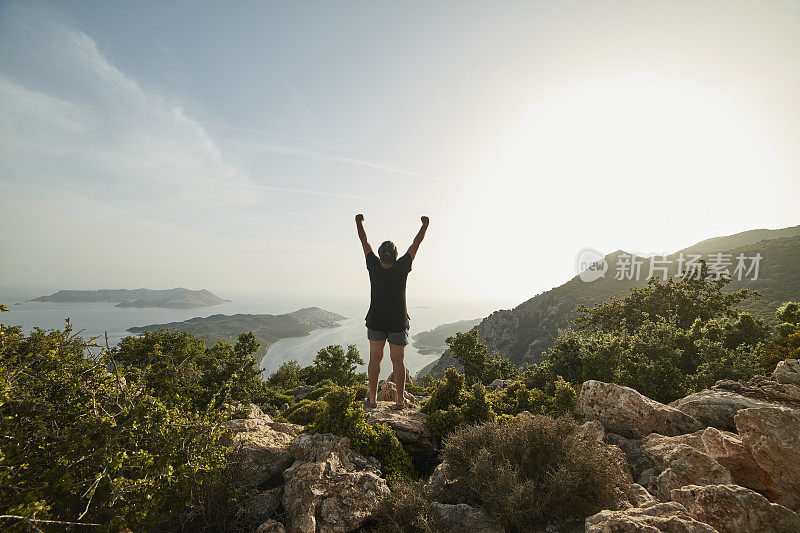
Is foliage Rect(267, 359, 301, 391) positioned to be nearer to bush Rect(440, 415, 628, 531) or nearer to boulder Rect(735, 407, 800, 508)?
bush Rect(440, 415, 628, 531)

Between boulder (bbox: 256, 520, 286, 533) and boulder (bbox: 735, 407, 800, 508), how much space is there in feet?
18.8

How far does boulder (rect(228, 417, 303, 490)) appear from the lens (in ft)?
12.4

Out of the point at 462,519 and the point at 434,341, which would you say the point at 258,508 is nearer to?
the point at 462,519

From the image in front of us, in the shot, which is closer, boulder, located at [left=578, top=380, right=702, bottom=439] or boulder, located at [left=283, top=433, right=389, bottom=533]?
boulder, located at [left=283, top=433, right=389, bottom=533]

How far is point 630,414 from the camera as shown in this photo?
577 cm

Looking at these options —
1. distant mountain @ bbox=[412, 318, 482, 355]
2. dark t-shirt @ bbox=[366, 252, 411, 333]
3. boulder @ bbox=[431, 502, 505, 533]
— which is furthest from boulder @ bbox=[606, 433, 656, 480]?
distant mountain @ bbox=[412, 318, 482, 355]

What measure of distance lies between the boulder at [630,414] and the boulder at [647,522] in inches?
141

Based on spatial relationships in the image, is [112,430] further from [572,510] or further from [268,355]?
[268,355]

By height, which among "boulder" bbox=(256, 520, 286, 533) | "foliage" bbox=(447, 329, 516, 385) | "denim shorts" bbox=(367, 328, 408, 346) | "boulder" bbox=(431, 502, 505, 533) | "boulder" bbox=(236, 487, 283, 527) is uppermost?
"denim shorts" bbox=(367, 328, 408, 346)

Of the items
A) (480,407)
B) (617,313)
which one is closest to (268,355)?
(617,313)

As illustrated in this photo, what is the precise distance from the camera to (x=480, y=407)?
5.59 meters

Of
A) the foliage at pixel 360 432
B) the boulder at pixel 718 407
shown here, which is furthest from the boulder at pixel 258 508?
the boulder at pixel 718 407

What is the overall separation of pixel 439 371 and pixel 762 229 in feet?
676

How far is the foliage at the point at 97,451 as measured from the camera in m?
2.52
